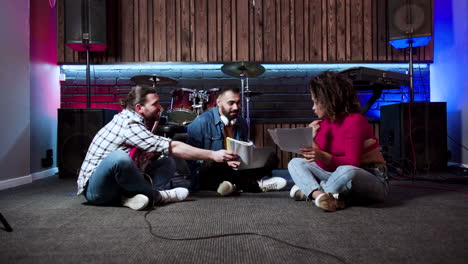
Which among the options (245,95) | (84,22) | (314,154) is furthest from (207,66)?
(314,154)

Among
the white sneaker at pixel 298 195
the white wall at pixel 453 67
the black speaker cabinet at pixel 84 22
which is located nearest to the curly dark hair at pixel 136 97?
the white sneaker at pixel 298 195

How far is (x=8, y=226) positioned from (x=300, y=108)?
12.8 feet

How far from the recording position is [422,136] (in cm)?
368

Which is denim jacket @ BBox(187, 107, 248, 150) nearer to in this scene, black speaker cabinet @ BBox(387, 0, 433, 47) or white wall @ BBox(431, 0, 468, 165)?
black speaker cabinet @ BBox(387, 0, 433, 47)

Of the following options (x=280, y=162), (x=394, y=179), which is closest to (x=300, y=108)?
(x=280, y=162)

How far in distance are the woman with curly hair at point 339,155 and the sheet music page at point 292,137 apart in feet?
0.15

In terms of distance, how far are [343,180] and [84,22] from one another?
11.4 feet

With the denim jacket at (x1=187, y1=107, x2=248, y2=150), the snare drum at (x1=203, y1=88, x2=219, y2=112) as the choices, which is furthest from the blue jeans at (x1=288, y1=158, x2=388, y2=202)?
the snare drum at (x1=203, y1=88, x2=219, y2=112)

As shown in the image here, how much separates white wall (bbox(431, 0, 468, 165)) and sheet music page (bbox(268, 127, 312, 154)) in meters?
3.18

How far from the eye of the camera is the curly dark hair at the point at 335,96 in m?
2.03

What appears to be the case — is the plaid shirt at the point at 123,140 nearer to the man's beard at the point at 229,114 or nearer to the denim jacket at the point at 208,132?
the denim jacket at the point at 208,132

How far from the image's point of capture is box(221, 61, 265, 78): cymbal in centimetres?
380

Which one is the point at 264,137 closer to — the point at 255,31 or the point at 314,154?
the point at 255,31

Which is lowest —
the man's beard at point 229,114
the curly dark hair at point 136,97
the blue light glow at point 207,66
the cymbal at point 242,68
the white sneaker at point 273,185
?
the white sneaker at point 273,185
